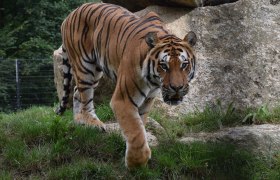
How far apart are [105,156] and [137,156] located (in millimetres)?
662

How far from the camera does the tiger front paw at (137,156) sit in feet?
16.0

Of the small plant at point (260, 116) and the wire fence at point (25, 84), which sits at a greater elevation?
the small plant at point (260, 116)

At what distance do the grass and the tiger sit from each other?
0.92ft

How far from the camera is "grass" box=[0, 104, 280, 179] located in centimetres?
520

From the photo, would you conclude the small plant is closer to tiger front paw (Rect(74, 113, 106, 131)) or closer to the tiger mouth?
tiger front paw (Rect(74, 113, 106, 131))

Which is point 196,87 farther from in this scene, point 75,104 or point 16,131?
point 16,131

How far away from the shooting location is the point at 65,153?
5.52 meters

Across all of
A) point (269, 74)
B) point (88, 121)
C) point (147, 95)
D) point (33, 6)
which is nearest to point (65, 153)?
point (88, 121)

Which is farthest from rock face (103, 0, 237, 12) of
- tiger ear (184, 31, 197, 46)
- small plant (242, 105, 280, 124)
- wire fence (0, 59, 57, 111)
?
wire fence (0, 59, 57, 111)

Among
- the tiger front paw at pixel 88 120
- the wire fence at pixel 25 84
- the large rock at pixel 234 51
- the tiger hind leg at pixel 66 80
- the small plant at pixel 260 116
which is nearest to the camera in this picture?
the tiger front paw at pixel 88 120

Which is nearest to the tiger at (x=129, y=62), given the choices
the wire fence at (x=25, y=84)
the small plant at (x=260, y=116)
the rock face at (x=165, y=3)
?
the small plant at (x=260, y=116)

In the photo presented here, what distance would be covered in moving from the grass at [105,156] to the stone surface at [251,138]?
11cm

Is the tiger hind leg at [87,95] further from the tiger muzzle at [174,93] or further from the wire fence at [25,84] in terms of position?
the wire fence at [25,84]

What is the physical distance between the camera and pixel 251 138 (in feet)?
18.2
